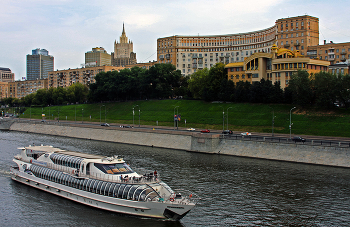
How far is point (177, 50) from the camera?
586 ft

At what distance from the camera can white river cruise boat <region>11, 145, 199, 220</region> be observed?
108 feet

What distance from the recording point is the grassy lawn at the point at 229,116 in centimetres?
8275

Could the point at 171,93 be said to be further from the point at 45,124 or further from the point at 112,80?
the point at 45,124

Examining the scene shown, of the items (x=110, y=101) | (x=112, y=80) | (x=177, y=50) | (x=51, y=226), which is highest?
(x=177, y=50)

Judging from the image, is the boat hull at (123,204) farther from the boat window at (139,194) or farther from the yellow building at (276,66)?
the yellow building at (276,66)

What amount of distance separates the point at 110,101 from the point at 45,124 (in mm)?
45217

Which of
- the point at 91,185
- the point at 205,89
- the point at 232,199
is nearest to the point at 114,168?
the point at 91,185

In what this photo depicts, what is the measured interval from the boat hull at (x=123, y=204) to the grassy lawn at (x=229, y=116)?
58166mm

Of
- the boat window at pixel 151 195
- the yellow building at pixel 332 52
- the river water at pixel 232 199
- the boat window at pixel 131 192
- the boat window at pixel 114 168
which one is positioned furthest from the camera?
the yellow building at pixel 332 52

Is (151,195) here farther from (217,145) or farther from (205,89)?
(205,89)

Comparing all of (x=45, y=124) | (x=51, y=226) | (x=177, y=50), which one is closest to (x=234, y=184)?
(x=51, y=226)

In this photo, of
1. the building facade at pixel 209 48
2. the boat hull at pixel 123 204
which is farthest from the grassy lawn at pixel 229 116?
the boat hull at pixel 123 204

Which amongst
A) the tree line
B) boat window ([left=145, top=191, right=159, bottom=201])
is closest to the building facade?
the tree line

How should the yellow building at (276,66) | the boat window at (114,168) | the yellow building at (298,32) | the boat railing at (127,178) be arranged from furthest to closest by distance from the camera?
the yellow building at (298,32) < the yellow building at (276,66) < the boat window at (114,168) < the boat railing at (127,178)
